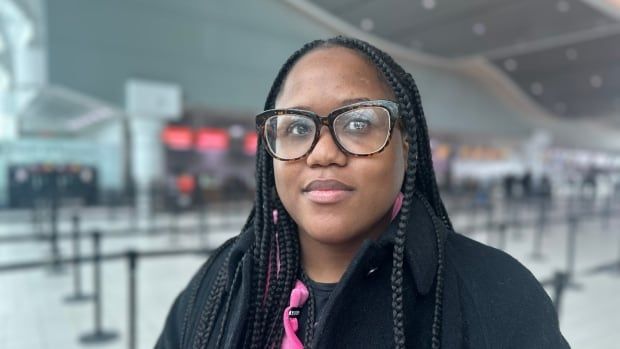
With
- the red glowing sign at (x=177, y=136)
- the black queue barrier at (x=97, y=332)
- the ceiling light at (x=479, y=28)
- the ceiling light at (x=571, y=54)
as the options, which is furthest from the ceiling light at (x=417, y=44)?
the black queue barrier at (x=97, y=332)

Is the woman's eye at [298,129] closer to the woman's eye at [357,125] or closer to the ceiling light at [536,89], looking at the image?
the woman's eye at [357,125]

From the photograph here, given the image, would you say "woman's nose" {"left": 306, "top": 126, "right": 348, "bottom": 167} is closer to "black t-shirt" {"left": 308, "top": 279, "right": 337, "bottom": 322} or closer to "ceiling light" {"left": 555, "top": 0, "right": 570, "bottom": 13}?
"black t-shirt" {"left": 308, "top": 279, "right": 337, "bottom": 322}

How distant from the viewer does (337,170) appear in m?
0.83

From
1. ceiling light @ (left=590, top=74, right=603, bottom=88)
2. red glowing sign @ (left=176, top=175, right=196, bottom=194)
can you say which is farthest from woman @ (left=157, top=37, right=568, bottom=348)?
ceiling light @ (left=590, top=74, right=603, bottom=88)

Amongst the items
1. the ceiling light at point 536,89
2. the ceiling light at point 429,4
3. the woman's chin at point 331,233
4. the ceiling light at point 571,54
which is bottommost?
the woman's chin at point 331,233

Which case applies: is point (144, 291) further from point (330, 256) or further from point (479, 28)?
point (479, 28)

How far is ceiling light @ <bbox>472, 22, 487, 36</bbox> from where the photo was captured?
12.8 meters

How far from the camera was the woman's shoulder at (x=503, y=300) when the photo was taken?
763mm

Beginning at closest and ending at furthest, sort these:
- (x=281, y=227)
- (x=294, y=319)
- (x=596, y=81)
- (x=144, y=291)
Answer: (x=294, y=319)
(x=281, y=227)
(x=144, y=291)
(x=596, y=81)

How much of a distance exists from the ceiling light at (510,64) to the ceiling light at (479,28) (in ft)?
13.8

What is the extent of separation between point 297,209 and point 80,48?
1186 centimetres

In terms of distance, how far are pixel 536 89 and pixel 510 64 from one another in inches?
172

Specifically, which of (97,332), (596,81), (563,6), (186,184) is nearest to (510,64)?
(596,81)

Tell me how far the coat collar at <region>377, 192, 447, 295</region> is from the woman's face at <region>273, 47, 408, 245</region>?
0.17 ft
